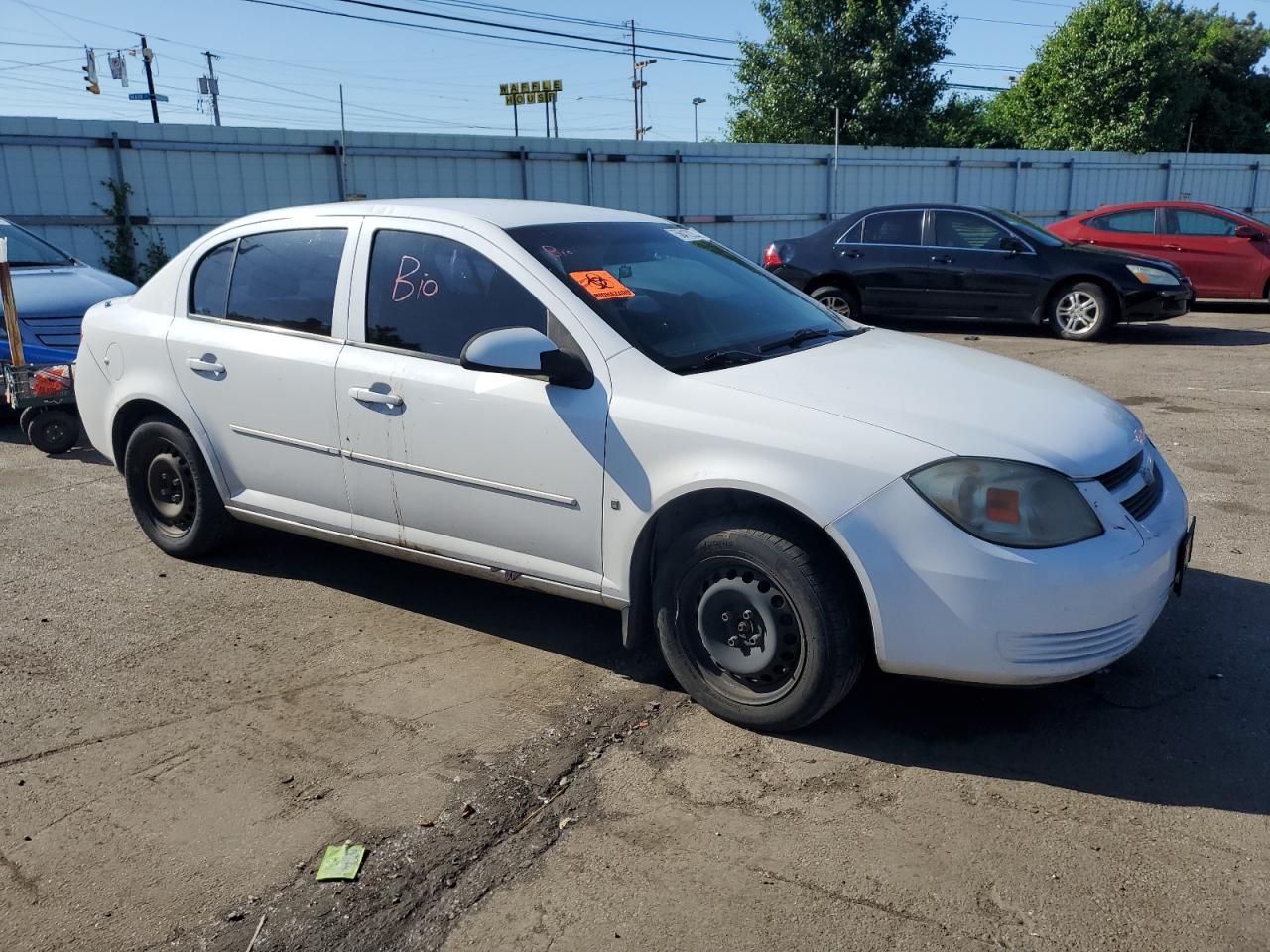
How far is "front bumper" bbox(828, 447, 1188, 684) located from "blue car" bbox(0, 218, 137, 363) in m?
7.02

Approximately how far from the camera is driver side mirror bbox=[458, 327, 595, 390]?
371 centimetres

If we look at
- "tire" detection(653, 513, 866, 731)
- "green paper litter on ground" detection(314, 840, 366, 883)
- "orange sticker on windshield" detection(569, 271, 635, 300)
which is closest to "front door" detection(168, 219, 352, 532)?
"orange sticker on windshield" detection(569, 271, 635, 300)

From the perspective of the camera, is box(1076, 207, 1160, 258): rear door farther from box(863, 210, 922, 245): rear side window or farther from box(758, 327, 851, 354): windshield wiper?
box(758, 327, 851, 354): windshield wiper

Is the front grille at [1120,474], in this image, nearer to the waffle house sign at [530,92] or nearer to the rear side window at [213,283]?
the rear side window at [213,283]

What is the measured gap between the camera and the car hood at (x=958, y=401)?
3.34 metres

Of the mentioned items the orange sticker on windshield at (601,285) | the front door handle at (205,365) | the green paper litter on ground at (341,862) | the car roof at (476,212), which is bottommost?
the green paper litter on ground at (341,862)

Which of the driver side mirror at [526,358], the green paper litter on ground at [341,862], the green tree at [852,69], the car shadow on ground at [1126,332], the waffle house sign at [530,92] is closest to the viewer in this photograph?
the green paper litter on ground at [341,862]

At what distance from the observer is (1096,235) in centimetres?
1476

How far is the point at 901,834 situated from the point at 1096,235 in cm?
1356

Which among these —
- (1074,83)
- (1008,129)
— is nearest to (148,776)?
(1074,83)

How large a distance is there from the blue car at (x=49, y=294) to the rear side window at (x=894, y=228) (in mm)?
7991

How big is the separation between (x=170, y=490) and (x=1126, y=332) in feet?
38.0

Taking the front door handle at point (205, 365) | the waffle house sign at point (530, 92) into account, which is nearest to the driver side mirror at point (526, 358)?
the front door handle at point (205, 365)

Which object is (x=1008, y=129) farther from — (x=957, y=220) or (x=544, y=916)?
(x=544, y=916)
